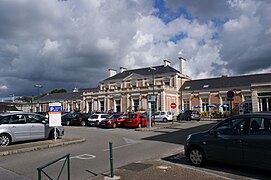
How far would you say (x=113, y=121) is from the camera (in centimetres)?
2508

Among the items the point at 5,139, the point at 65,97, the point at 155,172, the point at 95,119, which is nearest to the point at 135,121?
the point at 95,119

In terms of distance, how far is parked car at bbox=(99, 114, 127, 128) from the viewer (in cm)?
2475

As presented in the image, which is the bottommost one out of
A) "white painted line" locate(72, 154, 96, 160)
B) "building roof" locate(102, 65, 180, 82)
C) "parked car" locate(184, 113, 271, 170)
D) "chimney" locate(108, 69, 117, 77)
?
"white painted line" locate(72, 154, 96, 160)

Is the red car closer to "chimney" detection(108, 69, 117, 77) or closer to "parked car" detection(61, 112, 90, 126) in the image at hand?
"parked car" detection(61, 112, 90, 126)

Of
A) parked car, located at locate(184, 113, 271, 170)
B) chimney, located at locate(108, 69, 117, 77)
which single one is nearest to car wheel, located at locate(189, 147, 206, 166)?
parked car, located at locate(184, 113, 271, 170)

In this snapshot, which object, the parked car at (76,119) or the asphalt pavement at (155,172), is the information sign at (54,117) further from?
the parked car at (76,119)

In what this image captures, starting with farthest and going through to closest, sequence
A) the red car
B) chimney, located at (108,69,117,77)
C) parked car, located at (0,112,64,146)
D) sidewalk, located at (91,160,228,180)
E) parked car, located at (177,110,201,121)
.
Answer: chimney, located at (108,69,117,77)
parked car, located at (177,110,201,121)
the red car
parked car, located at (0,112,64,146)
sidewalk, located at (91,160,228,180)

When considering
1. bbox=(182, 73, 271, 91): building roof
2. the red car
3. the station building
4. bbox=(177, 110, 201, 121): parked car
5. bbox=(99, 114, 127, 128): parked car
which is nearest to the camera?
the red car

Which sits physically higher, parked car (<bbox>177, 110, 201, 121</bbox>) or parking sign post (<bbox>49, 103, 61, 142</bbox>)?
parking sign post (<bbox>49, 103, 61, 142</bbox>)

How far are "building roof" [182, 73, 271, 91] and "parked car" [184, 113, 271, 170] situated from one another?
39237mm

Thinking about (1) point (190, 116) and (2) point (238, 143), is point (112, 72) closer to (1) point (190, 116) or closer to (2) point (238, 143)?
(1) point (190, 116)

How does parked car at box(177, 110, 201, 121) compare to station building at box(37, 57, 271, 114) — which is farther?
station building at box(37, 57, 271, 114)

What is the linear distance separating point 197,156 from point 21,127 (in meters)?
9.28

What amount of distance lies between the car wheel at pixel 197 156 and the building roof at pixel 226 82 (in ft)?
128
